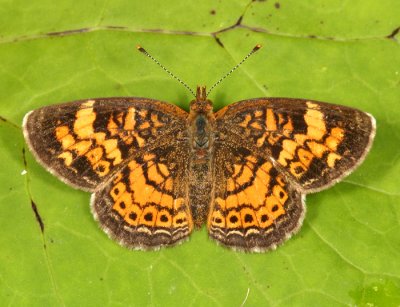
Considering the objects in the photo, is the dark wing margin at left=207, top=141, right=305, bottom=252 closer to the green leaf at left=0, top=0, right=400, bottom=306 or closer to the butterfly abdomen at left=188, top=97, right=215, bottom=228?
the butterfly abdomen at left=188, top=97, right=215, bottom=228

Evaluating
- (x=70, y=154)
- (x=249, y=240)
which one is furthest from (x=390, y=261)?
(x=70, y=154)

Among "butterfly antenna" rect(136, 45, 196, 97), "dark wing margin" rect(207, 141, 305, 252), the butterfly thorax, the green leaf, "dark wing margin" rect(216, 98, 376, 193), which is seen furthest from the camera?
"butterfly antenna" rect(136, 45, 196, 97)

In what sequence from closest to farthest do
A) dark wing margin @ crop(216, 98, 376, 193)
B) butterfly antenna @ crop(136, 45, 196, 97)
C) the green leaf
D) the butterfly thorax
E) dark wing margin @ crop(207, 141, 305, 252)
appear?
dark wing margin @ crop(216, 98, 376, 193)
dark wing margin @ crop(207, 141, 305, 252)
the butterfly thorax
the green leaf
butterfly antenna @ crop(136, 45, 196, 97)

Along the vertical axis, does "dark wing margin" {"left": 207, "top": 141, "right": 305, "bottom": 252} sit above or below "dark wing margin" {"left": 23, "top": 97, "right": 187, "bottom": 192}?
below

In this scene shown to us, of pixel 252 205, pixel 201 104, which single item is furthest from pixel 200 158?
pixel 252 205

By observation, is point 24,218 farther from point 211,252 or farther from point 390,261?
point 390,261

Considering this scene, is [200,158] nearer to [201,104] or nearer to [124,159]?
[201,104]

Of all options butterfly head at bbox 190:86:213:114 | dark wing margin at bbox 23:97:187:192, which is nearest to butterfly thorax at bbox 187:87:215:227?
butterfly head at bbox 190:86:213:114
